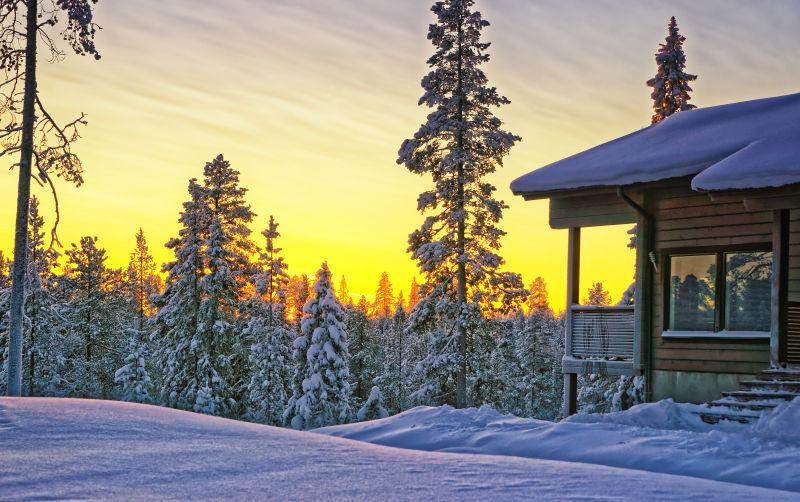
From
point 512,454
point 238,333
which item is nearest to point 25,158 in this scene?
point 512,454

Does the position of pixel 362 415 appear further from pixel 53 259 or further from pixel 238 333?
pixel 53 259

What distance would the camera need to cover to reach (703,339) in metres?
15.5

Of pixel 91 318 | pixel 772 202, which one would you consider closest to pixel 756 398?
pixel 772 202

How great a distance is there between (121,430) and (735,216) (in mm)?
11411

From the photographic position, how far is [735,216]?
1525cm

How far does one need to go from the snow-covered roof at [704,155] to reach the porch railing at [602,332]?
8.89 ft

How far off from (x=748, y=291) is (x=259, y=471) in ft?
37.1

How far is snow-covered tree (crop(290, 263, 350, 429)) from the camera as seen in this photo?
110 ft

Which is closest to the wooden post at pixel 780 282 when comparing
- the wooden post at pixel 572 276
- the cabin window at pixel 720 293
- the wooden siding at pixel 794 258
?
the wooden siding at pixel 794 258

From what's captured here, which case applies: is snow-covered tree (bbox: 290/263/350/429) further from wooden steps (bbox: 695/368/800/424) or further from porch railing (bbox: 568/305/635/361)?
wooden steps (bbox: 695/368/800/424)

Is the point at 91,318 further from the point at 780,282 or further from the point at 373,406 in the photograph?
the point at 780,282

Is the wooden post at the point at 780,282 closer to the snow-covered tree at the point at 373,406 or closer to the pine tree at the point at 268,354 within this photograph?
the snow-covered tree at the point at 373,406

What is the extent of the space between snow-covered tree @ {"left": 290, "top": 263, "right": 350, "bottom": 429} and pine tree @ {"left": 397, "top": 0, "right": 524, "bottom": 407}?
578cm

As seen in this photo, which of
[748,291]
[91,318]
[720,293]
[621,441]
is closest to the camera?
[621,441]
